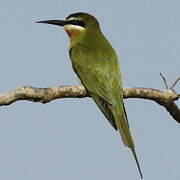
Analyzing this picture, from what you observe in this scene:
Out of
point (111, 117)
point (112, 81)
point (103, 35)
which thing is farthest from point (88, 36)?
point (111, 117)

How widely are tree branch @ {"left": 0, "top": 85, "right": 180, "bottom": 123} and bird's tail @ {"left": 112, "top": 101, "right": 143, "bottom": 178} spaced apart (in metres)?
0.15

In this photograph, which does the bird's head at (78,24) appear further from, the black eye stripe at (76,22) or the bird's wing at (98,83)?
the bird's wing at (98,83)

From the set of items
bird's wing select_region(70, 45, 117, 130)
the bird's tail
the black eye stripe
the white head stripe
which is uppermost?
the black eye stripe

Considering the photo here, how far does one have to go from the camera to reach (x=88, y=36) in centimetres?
590

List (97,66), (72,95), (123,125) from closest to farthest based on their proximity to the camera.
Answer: (72,95) < (123,125) < (97,66)

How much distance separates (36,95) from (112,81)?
3.68 ft

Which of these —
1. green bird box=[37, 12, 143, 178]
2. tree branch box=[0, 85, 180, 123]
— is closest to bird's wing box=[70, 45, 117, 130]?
green bird box=[37, 12, 143, 178]

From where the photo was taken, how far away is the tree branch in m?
4.07

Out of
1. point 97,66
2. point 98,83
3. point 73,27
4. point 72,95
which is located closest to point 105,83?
point 98,83

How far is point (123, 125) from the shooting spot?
485 cm

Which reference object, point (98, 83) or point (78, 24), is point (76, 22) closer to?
point (78, 24)

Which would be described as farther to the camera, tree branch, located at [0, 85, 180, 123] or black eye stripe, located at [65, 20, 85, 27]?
black eye stripe, located at [65, 20, 85, 27]

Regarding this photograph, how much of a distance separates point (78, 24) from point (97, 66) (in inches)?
31.8

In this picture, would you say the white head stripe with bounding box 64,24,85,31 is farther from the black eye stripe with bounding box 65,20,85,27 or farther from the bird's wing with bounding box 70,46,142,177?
the bird's wing with bounding box 70,46,142,177
